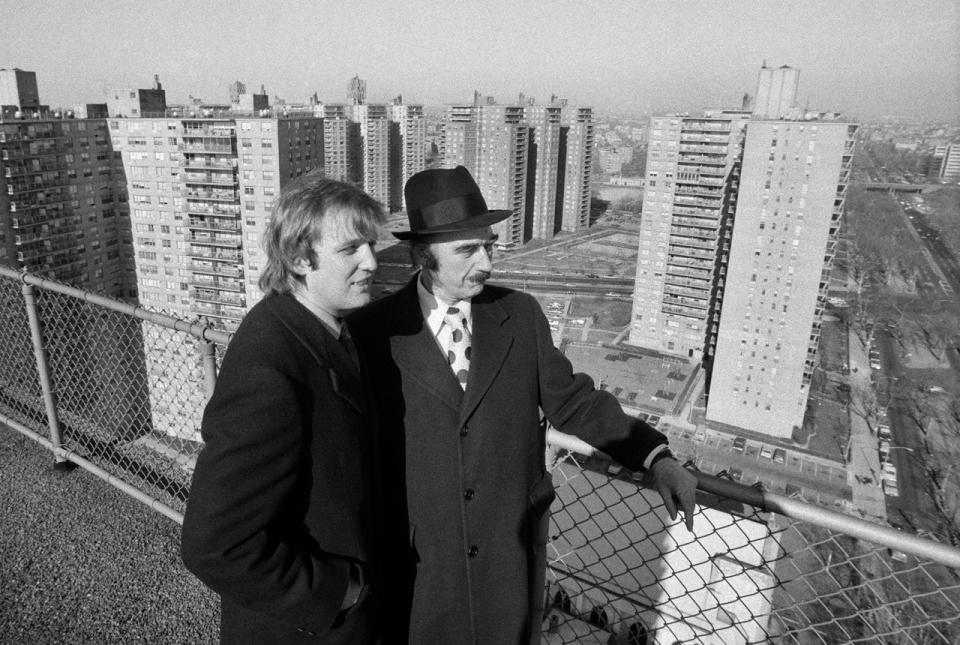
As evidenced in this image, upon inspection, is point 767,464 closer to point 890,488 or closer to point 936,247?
point 890,488

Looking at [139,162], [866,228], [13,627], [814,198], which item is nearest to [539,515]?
[13,627]

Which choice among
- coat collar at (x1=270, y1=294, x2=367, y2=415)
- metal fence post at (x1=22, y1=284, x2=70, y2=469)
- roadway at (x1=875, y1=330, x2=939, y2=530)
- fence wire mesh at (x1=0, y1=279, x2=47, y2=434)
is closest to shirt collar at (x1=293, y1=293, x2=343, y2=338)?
coat collar at (x1=270, y1=294, x2=367, y2=415)

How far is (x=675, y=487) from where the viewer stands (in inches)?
53.7

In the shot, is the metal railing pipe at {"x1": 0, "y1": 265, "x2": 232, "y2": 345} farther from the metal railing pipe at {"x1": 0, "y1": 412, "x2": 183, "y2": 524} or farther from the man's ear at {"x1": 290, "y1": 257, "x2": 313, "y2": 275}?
the man's ear at {"x1": 290, "y1": 257, "x2": 313, "y2": 275}

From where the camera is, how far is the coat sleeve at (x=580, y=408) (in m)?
1.52

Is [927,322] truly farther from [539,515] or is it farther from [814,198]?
[539,515]

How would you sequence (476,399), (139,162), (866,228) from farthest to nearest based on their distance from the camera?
(866,228) < (139,162) < (476,399)

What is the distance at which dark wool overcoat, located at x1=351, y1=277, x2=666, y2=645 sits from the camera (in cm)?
143

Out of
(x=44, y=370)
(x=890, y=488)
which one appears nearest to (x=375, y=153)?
(x=890, y=488)

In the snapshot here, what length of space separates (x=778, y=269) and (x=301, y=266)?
20068 millimetres

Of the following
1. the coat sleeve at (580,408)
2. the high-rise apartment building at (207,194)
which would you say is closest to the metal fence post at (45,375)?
the coat sleeve at (580,408)

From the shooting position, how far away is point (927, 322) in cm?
2786

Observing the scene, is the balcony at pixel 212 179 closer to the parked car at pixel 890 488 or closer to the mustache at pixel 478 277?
the mustache at pixel 478 277

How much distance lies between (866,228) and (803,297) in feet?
85.6
